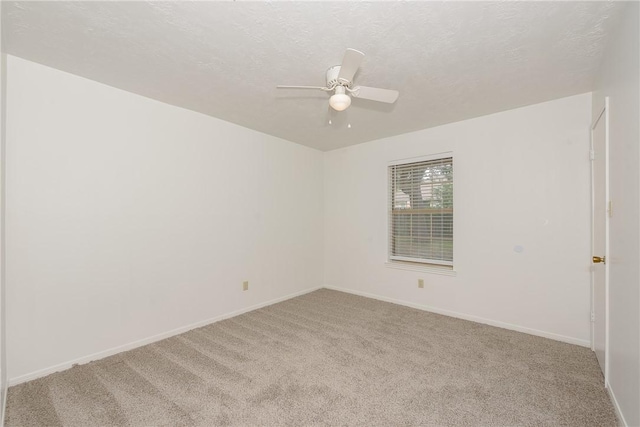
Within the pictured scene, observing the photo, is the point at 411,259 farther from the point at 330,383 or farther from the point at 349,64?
the point at 349,64

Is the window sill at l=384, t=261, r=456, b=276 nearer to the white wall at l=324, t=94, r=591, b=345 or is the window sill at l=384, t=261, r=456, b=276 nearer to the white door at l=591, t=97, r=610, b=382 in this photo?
the white wall at l=324, t=94, r=591, b=345

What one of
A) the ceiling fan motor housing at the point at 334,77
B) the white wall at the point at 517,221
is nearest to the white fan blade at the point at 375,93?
the ceiling fan motor housing at the point at 334,77

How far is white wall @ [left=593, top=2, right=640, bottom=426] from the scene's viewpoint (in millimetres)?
1474

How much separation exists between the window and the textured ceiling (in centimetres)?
110

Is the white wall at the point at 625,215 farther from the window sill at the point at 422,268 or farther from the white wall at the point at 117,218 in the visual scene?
the white wall at the point at 117,218

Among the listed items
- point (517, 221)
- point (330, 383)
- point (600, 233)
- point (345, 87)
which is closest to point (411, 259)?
point (517, 221)

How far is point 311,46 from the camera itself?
6.34 feet

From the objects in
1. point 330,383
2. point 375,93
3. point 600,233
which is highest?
point 375,93

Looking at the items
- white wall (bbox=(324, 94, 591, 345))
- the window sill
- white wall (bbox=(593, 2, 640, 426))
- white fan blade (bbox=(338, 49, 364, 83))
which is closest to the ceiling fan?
white fan blade (bbox=(338, 49, 364, 83))

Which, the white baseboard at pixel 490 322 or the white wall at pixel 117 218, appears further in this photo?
the white baseboard at pixel 490 322

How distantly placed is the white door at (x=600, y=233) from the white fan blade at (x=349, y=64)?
1864 millimetres

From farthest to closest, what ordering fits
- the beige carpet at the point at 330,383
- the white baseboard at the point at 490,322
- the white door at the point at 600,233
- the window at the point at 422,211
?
the window at the point at 422,211
the white baseboard at the point at 490,322
the white door at the point at 600,233
the beige carpet at the point at 330,383

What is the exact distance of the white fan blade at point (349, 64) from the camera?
1604 millimetres

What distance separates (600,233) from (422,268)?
1.83m
